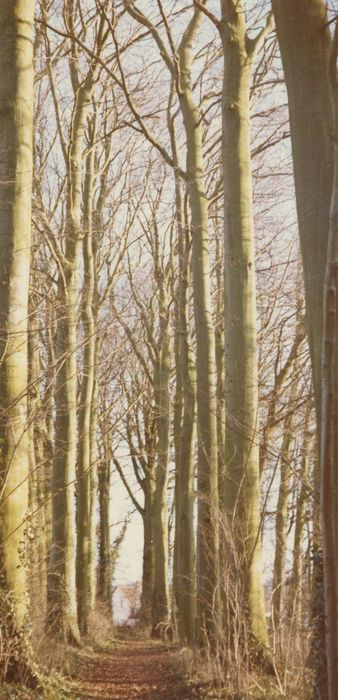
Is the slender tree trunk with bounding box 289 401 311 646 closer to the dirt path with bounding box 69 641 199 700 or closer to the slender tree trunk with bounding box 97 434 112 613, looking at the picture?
the dirt path with bounding box 69 641 199 700

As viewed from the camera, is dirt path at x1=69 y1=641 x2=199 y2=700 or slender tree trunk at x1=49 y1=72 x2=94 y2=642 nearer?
dirt path at x1=69 y1=641 x2=199 y2=700

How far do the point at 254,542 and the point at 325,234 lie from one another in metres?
4.33

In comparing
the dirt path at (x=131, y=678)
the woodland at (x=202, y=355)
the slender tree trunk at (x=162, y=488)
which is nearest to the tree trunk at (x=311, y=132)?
the woodland at (x=202, y=355)

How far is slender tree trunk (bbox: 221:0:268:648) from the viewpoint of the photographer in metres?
8.40

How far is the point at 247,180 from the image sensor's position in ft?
30.3

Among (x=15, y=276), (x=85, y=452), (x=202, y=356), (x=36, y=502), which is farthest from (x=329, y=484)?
(x=36, y=502)

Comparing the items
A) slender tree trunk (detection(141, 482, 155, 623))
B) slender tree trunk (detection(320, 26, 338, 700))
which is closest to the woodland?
slender tree trunk (detection(320, 26, 338, 700))

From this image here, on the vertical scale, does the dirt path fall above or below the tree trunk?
below

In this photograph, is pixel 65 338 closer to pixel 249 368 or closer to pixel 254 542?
pixel 249 368

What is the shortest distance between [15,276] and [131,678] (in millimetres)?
6809

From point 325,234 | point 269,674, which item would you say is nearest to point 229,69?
point 325,234

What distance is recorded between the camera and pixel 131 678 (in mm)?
11273

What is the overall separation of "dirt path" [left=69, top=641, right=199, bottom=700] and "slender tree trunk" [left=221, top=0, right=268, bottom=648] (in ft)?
5.62

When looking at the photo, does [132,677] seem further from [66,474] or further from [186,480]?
[186,480]
